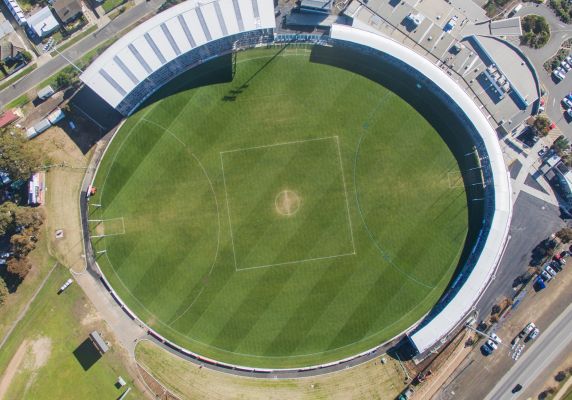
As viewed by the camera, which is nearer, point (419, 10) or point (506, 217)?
point (506, 217)

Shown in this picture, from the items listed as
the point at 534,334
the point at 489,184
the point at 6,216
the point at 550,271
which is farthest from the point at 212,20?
the point at 534,334

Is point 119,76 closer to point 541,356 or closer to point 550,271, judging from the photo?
point 550,271

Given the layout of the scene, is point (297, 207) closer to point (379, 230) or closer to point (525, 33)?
point (379, 230)

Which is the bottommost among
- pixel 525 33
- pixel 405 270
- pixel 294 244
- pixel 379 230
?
pixel 405 270

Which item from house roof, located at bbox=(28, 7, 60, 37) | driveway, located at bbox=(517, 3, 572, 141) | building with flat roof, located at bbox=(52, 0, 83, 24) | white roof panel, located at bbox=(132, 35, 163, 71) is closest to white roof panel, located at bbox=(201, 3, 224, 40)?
white roof panel, located at bbox=(132, 35, 163, 71)

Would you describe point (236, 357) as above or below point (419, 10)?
below

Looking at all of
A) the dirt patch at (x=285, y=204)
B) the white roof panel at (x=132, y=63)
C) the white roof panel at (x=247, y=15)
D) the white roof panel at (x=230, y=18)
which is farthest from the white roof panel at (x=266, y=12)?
the dirt patch at (x=285, y=204)

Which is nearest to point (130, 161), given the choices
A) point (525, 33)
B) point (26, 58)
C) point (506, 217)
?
point (26, 58)

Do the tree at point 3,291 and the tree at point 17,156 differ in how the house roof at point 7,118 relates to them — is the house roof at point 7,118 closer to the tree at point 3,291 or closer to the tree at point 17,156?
the tree at point 17,156
